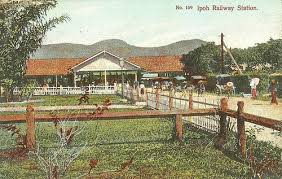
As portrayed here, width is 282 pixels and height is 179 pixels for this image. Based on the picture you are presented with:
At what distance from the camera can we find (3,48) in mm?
8086

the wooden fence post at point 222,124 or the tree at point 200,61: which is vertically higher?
the tree at point 200,61

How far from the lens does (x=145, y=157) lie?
7164mm

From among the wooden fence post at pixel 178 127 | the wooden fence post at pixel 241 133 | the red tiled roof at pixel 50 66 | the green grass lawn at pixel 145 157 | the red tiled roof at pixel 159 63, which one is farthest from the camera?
the red tiled roof at pixel 159 63

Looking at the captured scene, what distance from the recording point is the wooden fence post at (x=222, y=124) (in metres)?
7.98

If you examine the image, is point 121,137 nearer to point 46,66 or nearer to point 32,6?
point 32,6

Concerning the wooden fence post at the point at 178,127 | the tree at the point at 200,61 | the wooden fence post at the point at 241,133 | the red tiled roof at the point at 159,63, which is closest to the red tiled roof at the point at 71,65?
the red tiled roof at the point at 159,63

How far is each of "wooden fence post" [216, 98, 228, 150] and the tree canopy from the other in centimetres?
353

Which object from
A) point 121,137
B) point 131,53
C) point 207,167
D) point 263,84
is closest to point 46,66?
point 131,53

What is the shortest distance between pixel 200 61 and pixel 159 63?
452 centimetres

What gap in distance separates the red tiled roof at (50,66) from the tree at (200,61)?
11.4 meters

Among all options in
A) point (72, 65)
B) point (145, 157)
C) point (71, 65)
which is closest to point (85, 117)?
point (145, 157)

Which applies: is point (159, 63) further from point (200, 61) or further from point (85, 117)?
point (85, 117)

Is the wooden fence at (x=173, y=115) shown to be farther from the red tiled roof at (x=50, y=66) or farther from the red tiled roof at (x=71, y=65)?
the red tiled roof at (x=50, y=66)

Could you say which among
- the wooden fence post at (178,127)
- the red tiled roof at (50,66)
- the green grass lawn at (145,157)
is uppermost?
the red tiled roof at (50,66)
